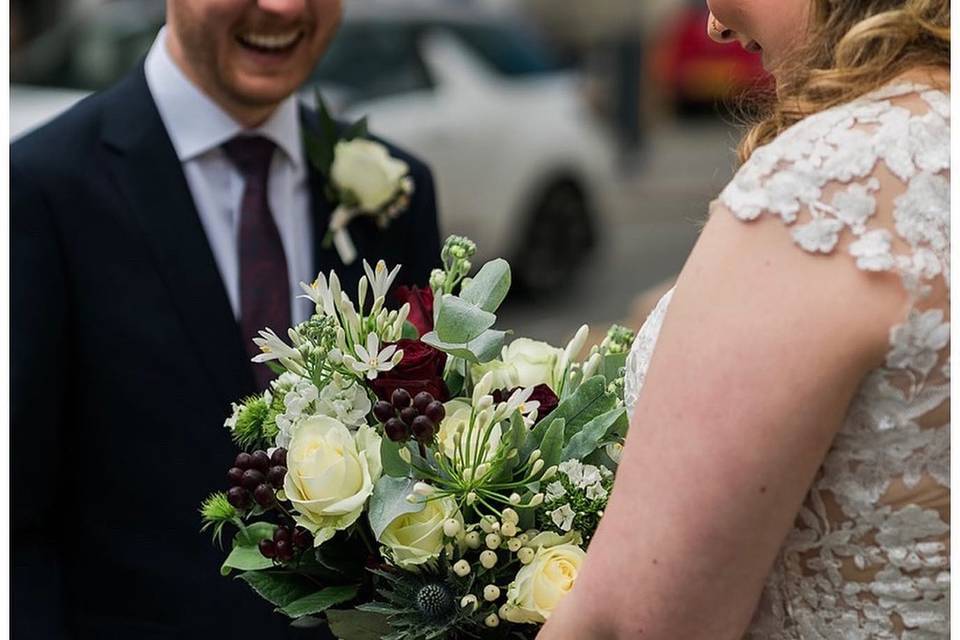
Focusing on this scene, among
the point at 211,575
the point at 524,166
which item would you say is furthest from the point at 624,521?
the point at 524,166

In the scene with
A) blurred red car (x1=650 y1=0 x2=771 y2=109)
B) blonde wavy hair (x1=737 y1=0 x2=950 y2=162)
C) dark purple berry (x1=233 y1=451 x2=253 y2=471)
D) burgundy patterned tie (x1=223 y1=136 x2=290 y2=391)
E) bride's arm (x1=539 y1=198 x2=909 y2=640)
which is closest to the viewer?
bride's arm (x1=539 y1=198 x2=909 y2=640)

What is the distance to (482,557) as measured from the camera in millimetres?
1675

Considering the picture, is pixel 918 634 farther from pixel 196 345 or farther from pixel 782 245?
pixel 196 345

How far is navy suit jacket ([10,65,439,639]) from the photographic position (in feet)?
8.00

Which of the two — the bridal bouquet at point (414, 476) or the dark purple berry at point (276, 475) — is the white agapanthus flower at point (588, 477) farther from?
the dark purple berry at point (276, 475)

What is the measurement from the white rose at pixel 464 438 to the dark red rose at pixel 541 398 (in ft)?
0.25

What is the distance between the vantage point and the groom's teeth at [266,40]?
8.74 feet

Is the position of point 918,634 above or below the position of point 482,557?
below

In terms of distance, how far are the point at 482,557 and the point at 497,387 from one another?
26 cm

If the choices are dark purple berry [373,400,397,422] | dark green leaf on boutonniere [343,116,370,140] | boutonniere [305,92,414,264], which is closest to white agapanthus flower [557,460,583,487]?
dark purple berry [373,400,397,422]

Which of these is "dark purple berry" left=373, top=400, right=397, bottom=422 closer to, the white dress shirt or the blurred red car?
the white dress shirt

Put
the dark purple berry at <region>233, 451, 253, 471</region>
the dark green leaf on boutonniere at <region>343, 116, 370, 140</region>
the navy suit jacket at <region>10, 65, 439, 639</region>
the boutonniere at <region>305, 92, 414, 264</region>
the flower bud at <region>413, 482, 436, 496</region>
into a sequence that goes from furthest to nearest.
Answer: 1. the dark green leaf on boutonniere at <region>343, 116, 370, 140</region>
2. the boutonniere at <region>305, 92, 414, 264</region>
3. the navy suit jacket at <region>10, 65, 439, 639</region>
4. the dark purple berry at <region>233, 451, 253, 471</region>
5. the flower bud at <region>413, 482, 436, 496</region>

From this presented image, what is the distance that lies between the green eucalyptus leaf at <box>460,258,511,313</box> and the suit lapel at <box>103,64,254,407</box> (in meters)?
0.85

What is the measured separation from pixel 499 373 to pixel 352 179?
1068 millimetres
